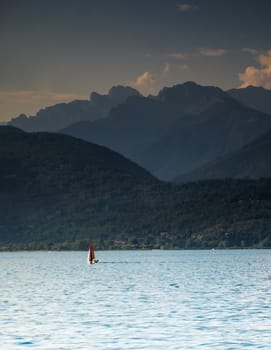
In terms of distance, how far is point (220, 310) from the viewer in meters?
74.2

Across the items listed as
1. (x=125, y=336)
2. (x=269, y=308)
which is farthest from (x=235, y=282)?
(x=125, y=336)

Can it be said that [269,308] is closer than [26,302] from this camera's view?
Yes

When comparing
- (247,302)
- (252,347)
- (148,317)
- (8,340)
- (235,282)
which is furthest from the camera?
(235,282)

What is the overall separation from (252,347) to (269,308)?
21710mm

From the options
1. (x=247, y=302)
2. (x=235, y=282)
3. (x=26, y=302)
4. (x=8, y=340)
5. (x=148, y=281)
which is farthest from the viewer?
(x=148, y=281)

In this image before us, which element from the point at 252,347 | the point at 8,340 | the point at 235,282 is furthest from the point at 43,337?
the point at 235,282

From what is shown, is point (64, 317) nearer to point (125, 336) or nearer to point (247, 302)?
point (125, 336)

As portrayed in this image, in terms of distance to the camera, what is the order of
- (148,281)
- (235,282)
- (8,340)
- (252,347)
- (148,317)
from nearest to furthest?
(252,347), (8,340), (148,317), (235,282), (148,281)

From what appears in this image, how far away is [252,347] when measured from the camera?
52906 mm

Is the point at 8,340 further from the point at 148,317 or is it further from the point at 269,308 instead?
the point at 269,308

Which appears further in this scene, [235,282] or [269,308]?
[235,282]

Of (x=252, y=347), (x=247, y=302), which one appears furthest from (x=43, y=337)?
(x=247, y=302)

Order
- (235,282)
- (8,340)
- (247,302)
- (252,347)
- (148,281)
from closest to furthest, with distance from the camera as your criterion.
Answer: (252,347) → (8,340) → (247,302) → (235,282) → (148,281)

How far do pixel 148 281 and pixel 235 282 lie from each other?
13.3m
